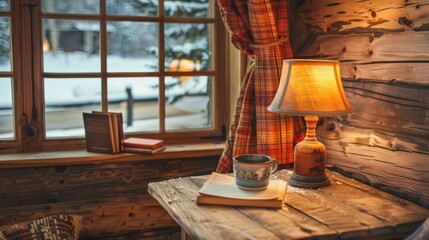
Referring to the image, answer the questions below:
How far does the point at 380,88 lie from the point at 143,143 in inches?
43.0

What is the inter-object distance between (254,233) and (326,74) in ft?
2.28

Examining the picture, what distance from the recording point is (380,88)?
1.99 meters

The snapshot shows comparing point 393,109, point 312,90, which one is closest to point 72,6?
→ point 312,90

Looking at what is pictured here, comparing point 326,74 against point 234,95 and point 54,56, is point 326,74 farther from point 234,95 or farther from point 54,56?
point 54,56

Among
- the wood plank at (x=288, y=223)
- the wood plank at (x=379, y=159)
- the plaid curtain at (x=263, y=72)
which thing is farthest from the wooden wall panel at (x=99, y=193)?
the wood plank at (x=288, y=223)

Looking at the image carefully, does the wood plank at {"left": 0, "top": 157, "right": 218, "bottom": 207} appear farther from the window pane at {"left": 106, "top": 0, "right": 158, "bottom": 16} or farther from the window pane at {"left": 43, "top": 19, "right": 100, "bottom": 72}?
the window pane at {"left": 106, "top": 0, "right": 158, "bottom": 16}

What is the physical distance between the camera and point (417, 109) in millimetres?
1831

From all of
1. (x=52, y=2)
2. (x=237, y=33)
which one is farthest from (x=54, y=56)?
(x=237, y=33)

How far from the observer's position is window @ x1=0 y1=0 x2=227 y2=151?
2.46 metres

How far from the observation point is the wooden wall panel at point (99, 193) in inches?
93.1

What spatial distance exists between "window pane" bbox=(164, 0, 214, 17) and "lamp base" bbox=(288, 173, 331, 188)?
110 centimetres

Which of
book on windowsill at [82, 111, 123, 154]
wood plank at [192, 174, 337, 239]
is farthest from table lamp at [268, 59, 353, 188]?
book on windowsill at [82, 111, 123, 154]

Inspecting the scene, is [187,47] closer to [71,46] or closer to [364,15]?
[71,46]

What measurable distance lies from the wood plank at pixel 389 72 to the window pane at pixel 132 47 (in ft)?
3.16
